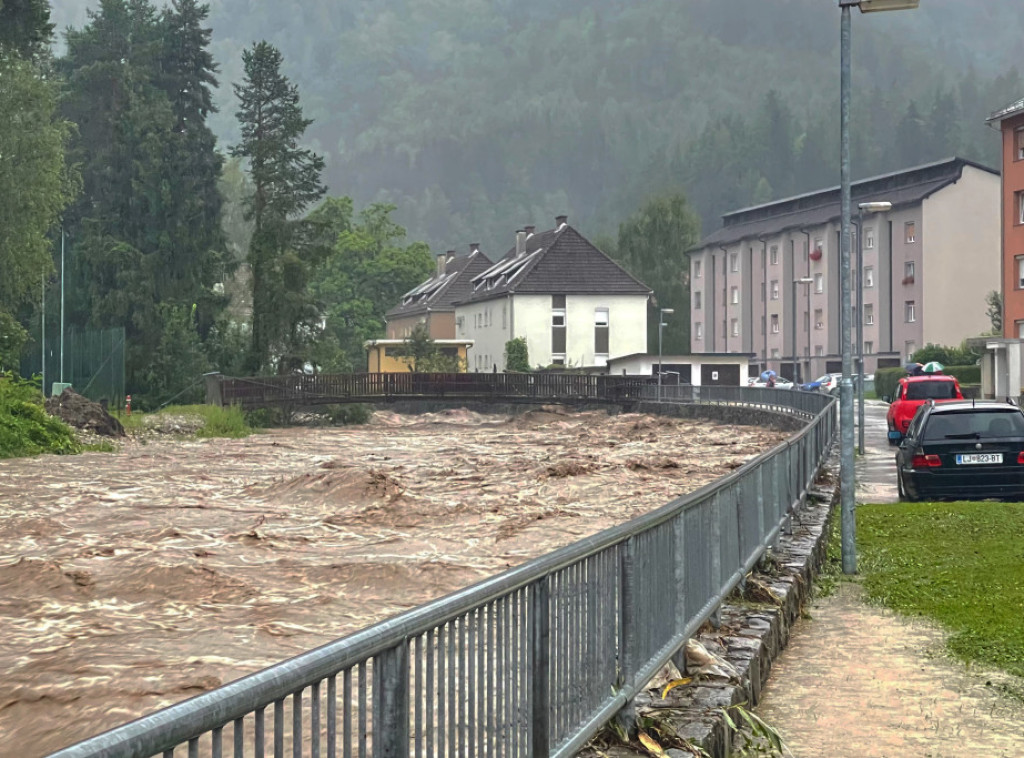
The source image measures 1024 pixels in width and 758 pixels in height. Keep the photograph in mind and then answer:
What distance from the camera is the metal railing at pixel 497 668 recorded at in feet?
10.3

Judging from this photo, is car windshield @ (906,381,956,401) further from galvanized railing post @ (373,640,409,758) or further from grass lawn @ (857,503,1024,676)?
galvanized railing post @ (373,640,409,758)

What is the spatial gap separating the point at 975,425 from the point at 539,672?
650 inches

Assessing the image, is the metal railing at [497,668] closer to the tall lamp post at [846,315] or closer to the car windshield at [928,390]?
the tall lamp post at [846,315]

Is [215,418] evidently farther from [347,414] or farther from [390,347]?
[390,347]

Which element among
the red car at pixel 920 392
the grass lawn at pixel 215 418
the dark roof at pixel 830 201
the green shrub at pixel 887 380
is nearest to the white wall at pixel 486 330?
the dark roof at pixel 830 201

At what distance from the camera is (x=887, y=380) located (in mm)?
79875

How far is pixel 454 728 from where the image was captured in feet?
15.1

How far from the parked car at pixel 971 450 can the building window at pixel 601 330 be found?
73.3m

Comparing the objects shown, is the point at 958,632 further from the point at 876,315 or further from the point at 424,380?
the point at 876,315

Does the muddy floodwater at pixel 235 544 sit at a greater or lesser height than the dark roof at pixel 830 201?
lesser

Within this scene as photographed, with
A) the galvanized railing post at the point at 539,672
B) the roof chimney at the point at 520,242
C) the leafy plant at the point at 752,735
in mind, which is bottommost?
the leafy plant at the point at 752,735

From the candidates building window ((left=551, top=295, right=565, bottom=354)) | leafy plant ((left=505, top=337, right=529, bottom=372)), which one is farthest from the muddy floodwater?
building window ((left=551, top=295, right=565, bottom=354))

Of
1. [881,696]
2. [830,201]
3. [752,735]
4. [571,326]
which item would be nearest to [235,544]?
[881,696]

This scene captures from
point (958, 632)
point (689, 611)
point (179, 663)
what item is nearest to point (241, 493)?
point (179, 663)
